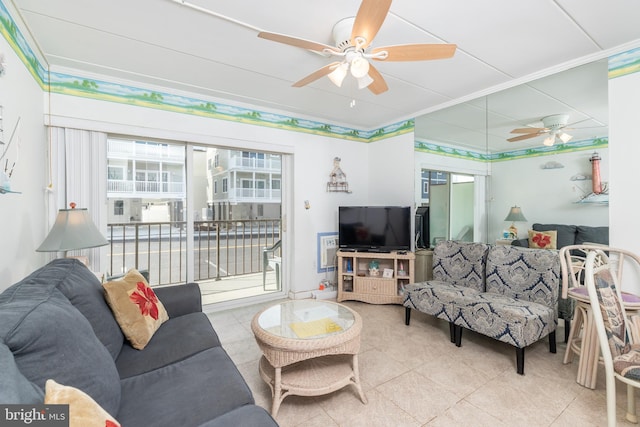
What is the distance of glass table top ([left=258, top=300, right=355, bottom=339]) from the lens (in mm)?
1750

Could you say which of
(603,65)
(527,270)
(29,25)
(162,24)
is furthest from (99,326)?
(603,65)

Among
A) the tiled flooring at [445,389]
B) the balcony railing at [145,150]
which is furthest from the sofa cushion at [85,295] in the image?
the balcony railing at [145,150]

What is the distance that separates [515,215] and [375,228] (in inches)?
59.0

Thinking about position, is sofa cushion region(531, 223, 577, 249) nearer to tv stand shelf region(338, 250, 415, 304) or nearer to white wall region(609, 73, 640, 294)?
white wall region(609, 73, 640, 294)

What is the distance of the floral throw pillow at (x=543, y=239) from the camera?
2.51 metres

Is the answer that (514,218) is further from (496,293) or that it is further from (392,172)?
(392,172)

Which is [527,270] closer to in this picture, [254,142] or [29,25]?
[254,142]

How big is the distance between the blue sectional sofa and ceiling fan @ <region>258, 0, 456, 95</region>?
161cm

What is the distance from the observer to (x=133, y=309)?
63.1 inches

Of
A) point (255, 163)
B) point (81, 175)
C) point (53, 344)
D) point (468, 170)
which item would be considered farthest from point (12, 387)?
point (468, 170)

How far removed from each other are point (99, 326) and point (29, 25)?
209 cm

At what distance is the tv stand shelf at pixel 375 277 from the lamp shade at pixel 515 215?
43.0 inches

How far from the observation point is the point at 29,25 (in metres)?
1.87

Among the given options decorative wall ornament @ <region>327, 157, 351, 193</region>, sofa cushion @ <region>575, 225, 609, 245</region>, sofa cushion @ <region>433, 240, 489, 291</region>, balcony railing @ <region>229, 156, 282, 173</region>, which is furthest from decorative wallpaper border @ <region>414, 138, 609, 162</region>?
balcony railing @ <region>229, 156, 282, 173</region>
